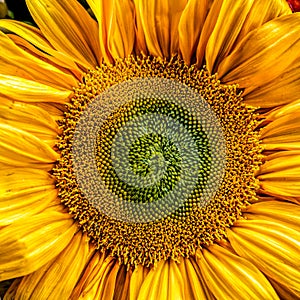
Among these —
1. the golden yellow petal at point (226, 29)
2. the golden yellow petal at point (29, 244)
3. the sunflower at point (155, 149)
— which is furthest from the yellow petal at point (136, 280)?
the golden yellow petal at point (226, 29)

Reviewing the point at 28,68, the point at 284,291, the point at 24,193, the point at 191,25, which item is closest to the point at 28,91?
the point at 28,68

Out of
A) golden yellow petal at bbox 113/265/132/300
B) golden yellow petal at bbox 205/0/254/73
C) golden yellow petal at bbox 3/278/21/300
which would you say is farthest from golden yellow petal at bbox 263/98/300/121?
golden yellow petal at bbox 3/278/21/300

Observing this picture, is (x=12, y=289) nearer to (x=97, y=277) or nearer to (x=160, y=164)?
(x=97, y=277)

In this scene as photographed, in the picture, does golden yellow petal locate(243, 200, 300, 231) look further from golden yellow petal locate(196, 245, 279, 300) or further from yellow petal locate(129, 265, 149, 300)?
yellow petal locate(129, 265, 149, 300)

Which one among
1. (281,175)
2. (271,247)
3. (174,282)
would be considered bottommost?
(174,282)

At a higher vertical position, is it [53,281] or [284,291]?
[284,291]

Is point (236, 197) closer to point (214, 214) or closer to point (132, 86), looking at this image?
point (214, 214)

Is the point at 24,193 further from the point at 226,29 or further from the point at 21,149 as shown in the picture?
the point at 226,29
